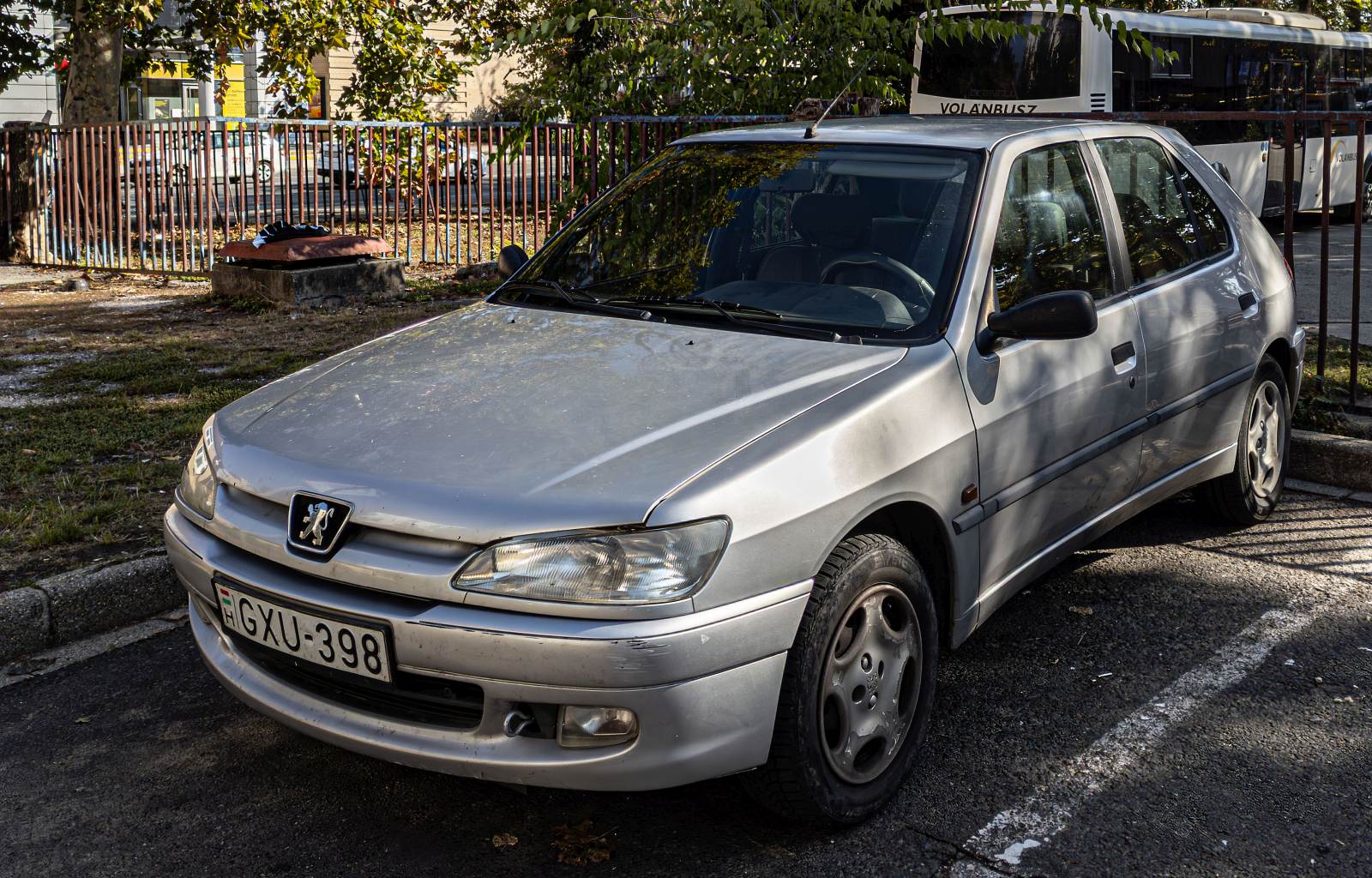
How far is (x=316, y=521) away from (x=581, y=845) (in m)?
0.95

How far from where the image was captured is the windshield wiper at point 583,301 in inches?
157

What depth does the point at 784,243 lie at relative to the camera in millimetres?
4105

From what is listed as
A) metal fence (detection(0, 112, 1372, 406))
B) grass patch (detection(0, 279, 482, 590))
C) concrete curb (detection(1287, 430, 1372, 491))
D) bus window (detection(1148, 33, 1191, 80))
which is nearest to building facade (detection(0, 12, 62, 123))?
metal fence (detection(0, 112, 1372, 406))

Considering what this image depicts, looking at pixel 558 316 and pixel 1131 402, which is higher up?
pixel 558 316

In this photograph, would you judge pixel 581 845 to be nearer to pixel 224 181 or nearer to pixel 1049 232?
pixel 1049 232

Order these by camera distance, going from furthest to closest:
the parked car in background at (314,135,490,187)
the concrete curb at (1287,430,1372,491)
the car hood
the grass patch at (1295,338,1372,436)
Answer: the parked car in background at (314,135,490,187)
the grass patch at (1295,338,1372,436)
the concrete curb at (1287,430,1372,491)
the car hood

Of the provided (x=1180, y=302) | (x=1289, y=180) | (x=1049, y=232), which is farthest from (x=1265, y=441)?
(x=1049, y=232)

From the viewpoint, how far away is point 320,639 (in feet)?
9.70

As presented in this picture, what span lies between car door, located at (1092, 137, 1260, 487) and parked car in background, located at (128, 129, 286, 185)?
1118 centimetres

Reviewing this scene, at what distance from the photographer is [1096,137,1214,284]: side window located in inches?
179

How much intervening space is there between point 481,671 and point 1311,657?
9.04 feet

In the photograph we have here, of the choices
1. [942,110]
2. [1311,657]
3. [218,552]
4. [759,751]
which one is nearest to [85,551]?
[218,552]

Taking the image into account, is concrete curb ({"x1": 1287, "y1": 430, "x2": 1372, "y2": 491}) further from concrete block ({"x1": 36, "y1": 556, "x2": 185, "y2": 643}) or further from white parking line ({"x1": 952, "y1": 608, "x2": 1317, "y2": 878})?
concrete block ({"x1": 36, "y1": 556, "x2": 185, "y2": 643})

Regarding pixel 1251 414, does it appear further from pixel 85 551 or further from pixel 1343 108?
pixel 1343 108
